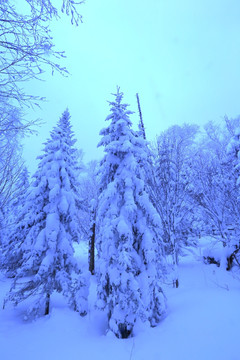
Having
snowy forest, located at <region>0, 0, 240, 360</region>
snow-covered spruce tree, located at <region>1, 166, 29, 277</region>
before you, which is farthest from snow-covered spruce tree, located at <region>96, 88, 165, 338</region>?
snow-covered spruce tree, located at <region>1, 166, 29, 277</region>

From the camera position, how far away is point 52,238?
827 centimetres

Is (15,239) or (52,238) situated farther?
(15,239)

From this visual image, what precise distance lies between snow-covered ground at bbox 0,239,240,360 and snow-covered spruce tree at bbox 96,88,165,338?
2.11 feet

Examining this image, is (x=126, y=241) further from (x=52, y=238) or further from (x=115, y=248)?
(x=52, y=238)

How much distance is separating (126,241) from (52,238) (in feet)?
12.3

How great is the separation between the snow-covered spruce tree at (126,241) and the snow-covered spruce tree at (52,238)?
231cm

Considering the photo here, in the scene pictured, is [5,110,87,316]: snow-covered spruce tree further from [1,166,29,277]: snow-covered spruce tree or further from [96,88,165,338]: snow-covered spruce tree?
[96,88,165,338]: snow-covered spruce tree

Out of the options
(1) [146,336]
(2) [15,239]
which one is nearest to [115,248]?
(1) [146,336]

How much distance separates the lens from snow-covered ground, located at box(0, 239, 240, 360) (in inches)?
188

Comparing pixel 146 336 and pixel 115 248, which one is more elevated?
pixel 115 248

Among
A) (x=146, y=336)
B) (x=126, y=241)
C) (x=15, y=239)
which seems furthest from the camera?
(x=15, y=239)

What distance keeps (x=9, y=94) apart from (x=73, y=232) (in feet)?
25.4

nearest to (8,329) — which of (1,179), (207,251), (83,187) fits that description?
(1,179)

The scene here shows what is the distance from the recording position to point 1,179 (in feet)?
24.1
